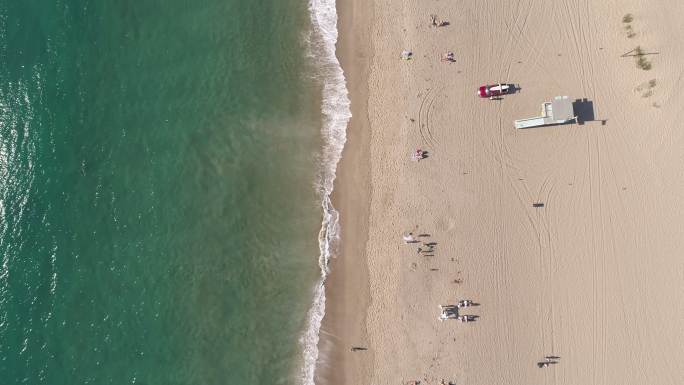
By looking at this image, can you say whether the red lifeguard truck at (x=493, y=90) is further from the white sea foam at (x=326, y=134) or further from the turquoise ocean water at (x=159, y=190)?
the turquoise ocean water at (x=159, y=190)

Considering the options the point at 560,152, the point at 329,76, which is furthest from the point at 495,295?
the point at 329,76

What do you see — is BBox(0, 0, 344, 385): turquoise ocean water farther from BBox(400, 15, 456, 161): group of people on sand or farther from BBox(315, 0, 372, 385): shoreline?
BBox(400, 15, 456, 161): group of people on sand

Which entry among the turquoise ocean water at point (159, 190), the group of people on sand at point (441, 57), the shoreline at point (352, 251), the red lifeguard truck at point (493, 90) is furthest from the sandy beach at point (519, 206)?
the turquoise ocean water at point (159, 190)

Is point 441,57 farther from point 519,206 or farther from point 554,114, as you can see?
point 519,206

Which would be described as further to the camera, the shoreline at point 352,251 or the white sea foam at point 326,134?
the white sea foam at point 326,134

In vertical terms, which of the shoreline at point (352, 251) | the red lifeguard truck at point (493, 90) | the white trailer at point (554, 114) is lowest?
the shoreline at point (352, 251)

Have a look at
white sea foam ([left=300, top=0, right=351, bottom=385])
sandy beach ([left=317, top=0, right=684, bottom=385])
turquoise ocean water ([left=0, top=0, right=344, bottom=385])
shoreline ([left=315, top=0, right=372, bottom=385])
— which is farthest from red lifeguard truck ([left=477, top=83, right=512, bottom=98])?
turquoise ocean water ([left=0, top=0, right=344, bottom=385])

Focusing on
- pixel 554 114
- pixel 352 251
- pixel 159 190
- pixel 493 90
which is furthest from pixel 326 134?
pixel 554 114
